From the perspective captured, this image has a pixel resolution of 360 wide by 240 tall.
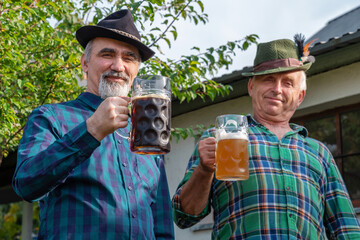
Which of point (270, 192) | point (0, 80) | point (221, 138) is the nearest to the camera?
point (221, 138)

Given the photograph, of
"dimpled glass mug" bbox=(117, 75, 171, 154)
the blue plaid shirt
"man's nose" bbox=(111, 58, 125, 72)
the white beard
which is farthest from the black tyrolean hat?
"dimpled glass mug" bbox=(117, 75, 171, 154)

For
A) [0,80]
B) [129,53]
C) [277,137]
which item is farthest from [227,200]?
[0,80]

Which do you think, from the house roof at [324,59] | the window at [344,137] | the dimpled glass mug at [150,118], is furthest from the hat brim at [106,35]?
the window at [344,137]

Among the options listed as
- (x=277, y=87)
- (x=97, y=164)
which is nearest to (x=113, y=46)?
(x=97, y=164)

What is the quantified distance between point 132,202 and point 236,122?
25.7 inches

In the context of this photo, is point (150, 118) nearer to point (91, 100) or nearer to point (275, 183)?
point (91, 100)

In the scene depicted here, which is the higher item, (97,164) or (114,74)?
(114,74)

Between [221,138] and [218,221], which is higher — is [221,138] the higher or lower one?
the higher one

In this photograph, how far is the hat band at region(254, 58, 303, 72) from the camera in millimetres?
3389

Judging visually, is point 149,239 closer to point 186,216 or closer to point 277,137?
point 186,216

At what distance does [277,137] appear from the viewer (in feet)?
10.9

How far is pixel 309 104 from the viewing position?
25.7ft

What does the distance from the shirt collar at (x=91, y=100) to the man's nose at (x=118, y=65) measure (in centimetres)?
18

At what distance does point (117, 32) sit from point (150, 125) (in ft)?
2.33
